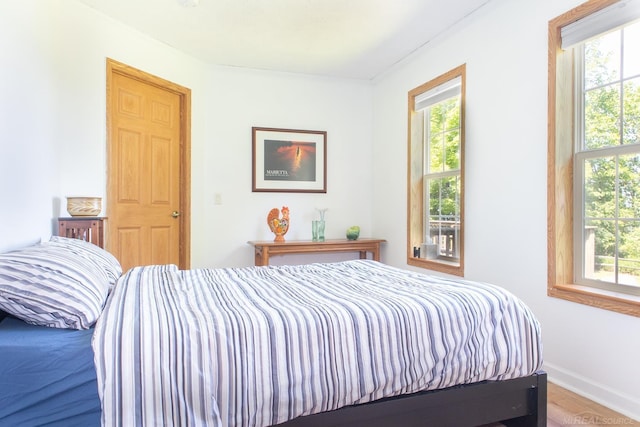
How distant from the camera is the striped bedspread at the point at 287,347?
1.16m

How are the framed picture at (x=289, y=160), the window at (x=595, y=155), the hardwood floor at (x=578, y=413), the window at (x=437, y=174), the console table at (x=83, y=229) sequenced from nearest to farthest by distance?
the hardwood floor at (x=578, y=413) < the window at (x=595, y=155) < the console table at (x=83, y=229) < the window at (x=437, y=174) < the framed picture at (x=289, y=160)

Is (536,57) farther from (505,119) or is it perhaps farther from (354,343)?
(354,343)

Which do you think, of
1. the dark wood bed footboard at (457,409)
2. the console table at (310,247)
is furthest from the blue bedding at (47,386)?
the console table at (310,247)

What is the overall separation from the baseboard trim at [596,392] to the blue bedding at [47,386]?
2346 mm

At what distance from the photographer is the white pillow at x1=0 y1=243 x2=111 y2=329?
1.27 meters

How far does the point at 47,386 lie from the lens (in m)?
1.14

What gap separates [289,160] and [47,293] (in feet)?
10.6

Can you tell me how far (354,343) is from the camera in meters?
1.39

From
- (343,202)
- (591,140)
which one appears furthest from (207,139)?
(591,140)

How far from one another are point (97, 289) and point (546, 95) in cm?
264

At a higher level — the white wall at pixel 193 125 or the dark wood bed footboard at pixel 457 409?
the white wall at pixel 193 125

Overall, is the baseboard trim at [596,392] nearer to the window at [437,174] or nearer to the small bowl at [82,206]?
the window at [437,174]

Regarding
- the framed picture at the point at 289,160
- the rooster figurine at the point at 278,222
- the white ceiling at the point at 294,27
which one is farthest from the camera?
the framed picture at the point at 289,160

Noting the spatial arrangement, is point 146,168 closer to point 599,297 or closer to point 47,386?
point 47,386
